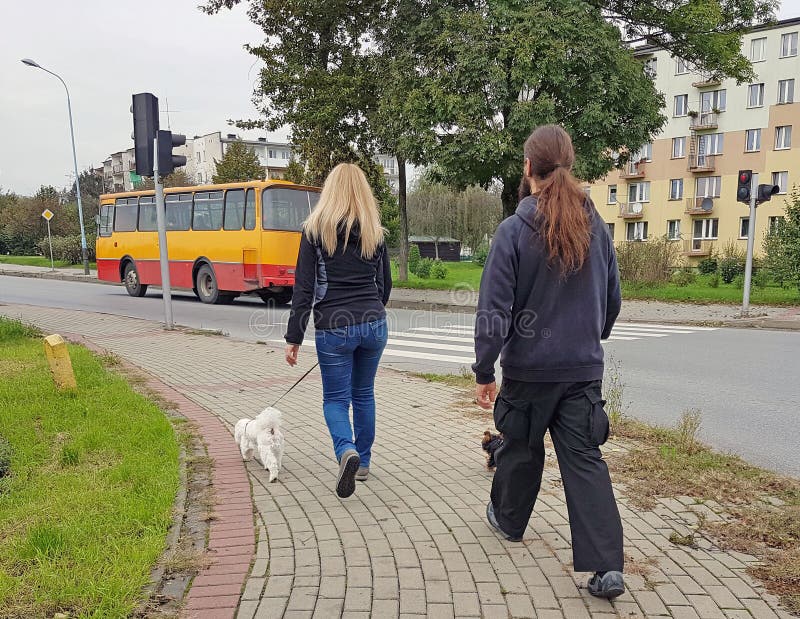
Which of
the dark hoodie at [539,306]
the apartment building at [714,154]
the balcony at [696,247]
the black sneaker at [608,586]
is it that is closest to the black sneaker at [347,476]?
the dark hoodie at [539,306]

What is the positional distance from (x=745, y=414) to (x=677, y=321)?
8917mm

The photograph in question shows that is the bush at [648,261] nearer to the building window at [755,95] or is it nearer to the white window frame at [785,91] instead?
the white window frame at [785,91]

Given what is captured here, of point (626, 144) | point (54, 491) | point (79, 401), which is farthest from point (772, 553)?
point (626, 144)

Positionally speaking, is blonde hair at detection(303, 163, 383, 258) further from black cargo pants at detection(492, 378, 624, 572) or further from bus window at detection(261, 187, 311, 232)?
bus window at detection(261, 187, 311, 232)

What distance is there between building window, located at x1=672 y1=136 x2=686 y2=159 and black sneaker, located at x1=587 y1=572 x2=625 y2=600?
50463mm

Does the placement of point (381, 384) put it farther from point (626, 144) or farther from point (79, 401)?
point (626, 144)

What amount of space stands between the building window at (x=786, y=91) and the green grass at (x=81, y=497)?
157ft

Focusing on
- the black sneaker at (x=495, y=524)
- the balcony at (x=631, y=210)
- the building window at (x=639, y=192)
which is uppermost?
the building window at (x=639, y=192)

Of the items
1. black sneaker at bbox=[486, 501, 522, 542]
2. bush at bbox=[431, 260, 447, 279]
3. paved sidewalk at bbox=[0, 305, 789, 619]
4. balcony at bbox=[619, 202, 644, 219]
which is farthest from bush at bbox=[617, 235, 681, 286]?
balcony at bbox=[619, 202, 644, 219]

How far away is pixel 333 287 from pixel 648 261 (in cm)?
1906

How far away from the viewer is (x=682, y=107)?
153 feet

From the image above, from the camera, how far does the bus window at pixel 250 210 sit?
1622cm

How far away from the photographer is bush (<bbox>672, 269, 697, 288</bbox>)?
843 inches

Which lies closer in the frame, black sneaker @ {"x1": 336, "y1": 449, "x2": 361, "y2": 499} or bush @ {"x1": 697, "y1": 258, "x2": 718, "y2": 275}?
black sneaker @ {"x1": 336, "y1": 449, "x2": 361, "y2": 499}
